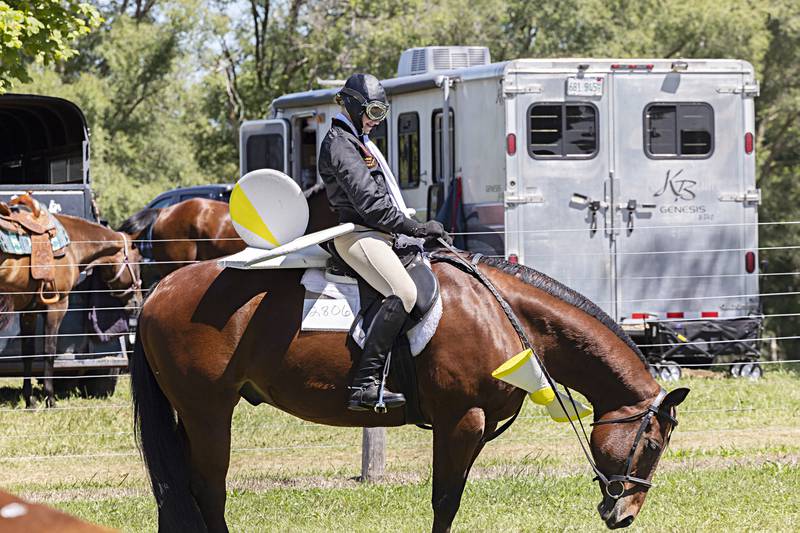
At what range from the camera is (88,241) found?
11.7 meters

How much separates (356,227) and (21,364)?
22.1 ft

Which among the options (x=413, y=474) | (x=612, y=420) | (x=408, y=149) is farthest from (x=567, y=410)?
(x=408, y=149)

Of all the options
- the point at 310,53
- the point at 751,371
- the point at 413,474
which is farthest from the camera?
the point at 310,53

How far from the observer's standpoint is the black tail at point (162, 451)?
18.5 feet

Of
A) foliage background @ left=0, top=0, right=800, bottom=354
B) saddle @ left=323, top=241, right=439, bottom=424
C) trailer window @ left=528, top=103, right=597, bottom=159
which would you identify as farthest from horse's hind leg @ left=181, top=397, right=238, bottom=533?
foliage background @ left=0, top=0, right=800, bottom=354

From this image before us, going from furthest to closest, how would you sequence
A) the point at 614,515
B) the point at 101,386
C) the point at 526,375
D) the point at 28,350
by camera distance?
the point at 101,386, the point at 28,350, the point at 614,515, the point at 526,375

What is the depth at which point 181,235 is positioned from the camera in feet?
46.7

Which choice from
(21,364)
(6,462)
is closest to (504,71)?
(21,364)

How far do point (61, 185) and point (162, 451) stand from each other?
7.41m

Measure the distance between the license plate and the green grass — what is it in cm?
357

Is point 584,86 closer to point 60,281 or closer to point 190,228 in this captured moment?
point 190,228

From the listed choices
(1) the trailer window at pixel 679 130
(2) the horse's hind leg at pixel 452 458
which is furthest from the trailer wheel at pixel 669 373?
(2) the horse's hind leg at pixel 452 458

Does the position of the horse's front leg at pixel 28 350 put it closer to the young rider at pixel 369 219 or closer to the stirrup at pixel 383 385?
the young rider at pixel 369 219

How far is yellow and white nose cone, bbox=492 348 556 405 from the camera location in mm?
5512
